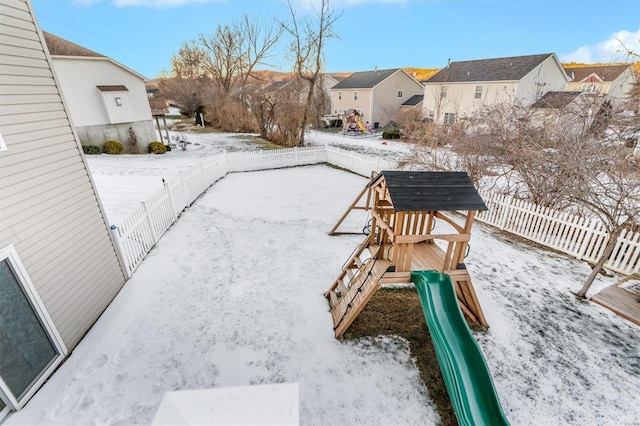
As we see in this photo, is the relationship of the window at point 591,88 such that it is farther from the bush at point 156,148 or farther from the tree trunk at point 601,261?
the bush at point 156,148

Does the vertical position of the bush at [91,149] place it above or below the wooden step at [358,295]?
above

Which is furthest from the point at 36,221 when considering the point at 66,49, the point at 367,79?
the point at 367,79

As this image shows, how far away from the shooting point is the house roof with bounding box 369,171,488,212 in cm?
422

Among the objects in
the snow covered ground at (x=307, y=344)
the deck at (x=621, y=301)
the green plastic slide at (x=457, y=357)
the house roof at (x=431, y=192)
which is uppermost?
the house roof at (x=431, y=192)

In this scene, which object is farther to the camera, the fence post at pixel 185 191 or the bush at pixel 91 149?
the bush at pixel 91 149

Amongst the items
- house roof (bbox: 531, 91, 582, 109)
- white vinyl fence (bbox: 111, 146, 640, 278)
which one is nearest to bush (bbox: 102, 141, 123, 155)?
white vinyl fence (bbox: 111, 146, 640, 278)

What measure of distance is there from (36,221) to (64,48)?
18.4 m

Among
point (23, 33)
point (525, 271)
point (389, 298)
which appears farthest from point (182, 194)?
point (525, 271)

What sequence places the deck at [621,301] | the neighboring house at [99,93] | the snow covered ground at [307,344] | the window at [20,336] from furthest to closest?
the neighboring house at [99,93]
the deck at [621,301]
the snow covered ground at [307,344]
the window at [20,336]

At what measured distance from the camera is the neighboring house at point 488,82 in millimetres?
23125

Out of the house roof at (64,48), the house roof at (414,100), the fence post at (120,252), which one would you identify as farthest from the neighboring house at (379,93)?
the fence post at (120,252)

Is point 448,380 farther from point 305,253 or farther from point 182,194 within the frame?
point 182,194

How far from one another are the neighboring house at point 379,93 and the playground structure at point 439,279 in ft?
100

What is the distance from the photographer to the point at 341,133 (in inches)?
1191
